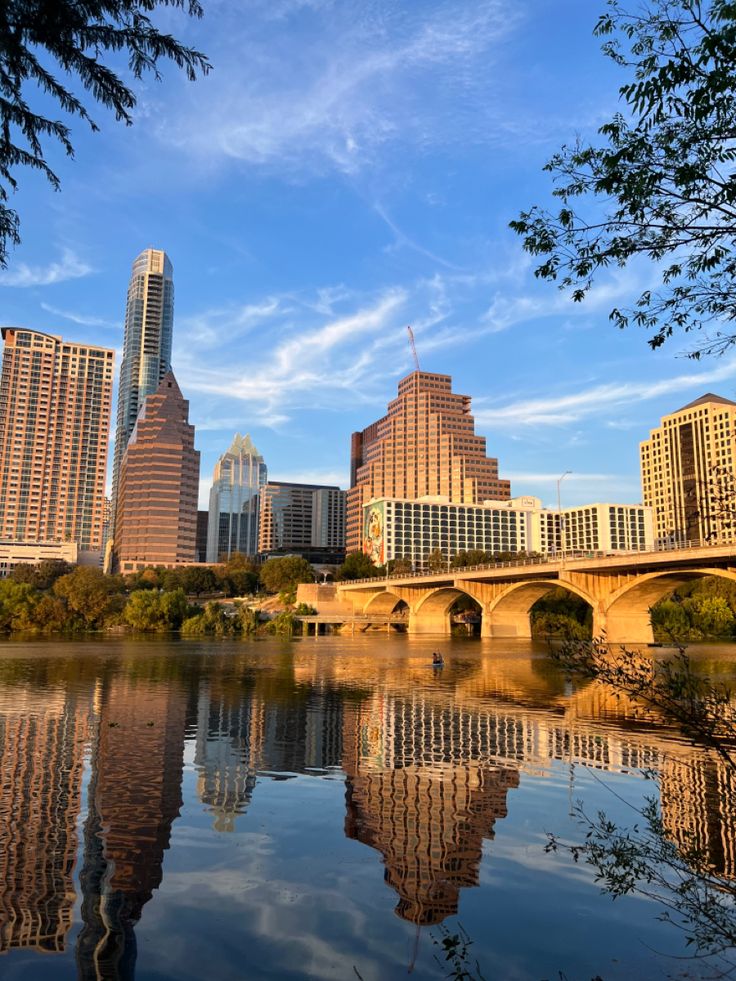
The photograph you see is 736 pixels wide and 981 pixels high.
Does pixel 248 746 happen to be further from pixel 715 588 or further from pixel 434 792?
pixel 715 588

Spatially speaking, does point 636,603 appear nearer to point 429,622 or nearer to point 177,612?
point 429,622

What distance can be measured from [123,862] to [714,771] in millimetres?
14775

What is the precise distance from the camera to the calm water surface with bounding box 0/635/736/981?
9203mm

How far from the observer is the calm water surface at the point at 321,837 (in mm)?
9203

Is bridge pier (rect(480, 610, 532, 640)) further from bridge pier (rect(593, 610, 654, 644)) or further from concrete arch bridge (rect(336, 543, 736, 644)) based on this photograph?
bridge pier (rect(593, 610, 654, 644))

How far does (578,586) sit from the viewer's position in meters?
85.4

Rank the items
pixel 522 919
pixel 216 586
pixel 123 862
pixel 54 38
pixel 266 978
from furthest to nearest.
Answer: pixel 216 586
pixel 123 862
pixel 522 919
pixel 54 38
pixel 266 978

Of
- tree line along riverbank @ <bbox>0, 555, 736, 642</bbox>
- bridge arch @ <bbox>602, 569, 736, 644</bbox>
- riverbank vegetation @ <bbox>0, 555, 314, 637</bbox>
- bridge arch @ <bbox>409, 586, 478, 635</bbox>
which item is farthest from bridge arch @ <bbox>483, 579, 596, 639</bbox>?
riverbank vegetation @ <bbox>0, 555, 314, 637</bbox>

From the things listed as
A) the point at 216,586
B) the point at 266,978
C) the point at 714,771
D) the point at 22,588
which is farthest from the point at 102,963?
the point at 216,586

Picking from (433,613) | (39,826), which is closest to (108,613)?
(433,613)

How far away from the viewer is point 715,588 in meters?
105

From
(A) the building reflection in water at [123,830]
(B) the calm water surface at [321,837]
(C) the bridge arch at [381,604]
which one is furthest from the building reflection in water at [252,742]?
(C) the bridge arch at [381,604]

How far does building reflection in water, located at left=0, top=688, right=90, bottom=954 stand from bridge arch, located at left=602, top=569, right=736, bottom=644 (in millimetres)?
63797

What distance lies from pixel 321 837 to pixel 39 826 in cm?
541
